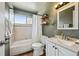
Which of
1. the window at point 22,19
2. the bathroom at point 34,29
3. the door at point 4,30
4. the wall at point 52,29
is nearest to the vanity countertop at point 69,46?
the bathroom at point 34,29

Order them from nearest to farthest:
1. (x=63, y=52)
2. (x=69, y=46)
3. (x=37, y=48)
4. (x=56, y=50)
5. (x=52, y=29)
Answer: (x=69, y=46)
(x=63, y=52)
(x=56, y=50)
(x=37, y=48)
(x=52, y=29)

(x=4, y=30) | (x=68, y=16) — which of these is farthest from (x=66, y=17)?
(x=4, y=30)

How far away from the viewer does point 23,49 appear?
1456 mm

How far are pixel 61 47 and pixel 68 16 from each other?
0.58 m

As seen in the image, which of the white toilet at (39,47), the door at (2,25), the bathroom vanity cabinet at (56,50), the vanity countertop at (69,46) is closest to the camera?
the vanity countertop at (69,46)

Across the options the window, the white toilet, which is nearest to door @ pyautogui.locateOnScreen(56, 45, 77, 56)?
the white toilet

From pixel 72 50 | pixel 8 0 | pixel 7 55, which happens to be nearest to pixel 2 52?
pixel 7 55

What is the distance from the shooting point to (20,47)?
145cm

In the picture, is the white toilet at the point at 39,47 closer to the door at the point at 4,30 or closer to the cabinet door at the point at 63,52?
the cabinet door at the point at 63,52

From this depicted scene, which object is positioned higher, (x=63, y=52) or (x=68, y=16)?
(x=68, y=16)

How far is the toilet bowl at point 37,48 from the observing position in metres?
1.43

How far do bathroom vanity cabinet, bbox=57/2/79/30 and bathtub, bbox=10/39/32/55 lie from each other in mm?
682

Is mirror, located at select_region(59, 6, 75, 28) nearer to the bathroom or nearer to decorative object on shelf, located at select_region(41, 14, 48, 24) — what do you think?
the bathroom

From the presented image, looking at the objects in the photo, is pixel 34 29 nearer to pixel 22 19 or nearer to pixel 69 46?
pixel 22 19
